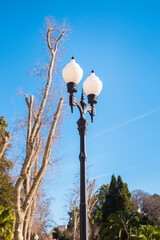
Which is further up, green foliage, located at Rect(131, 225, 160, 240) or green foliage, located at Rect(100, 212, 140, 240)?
green foliage, located at Rect(100, 212, 140, 240)

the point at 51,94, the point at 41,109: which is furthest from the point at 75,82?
the point at 51,94

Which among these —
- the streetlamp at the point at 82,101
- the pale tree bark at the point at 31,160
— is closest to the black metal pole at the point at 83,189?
the streetlamp at the point at 82,101

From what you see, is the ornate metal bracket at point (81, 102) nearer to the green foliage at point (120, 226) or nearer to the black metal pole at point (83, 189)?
the black metal pole at point (83, 189)

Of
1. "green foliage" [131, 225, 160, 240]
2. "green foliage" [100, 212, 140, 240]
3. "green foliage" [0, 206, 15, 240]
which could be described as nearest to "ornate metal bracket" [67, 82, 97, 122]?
"green foliage" [0, 206, 15, 240]

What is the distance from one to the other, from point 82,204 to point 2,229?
9588 mm

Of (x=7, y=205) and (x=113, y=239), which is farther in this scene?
(x=113, y=239)

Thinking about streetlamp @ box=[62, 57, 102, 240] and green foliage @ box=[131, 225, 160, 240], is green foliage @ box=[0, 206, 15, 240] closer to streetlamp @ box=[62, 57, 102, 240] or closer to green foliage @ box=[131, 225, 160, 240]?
streetlamp @ box=[62, 57, 102, 240]

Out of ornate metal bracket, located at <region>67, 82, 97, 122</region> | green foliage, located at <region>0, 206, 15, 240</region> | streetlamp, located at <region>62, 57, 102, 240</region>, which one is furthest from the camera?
green foliage, located at <region>0, 206, 15, 240</region>

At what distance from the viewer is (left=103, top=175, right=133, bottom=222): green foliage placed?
80.2ft

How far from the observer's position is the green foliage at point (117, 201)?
962 inches

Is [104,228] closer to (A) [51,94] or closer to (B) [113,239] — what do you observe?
(B) [113,239]

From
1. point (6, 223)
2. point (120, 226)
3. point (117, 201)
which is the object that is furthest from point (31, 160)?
point (117, 201)

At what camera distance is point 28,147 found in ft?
29.2

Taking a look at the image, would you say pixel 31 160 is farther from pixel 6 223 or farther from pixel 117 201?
pixel 117 201
